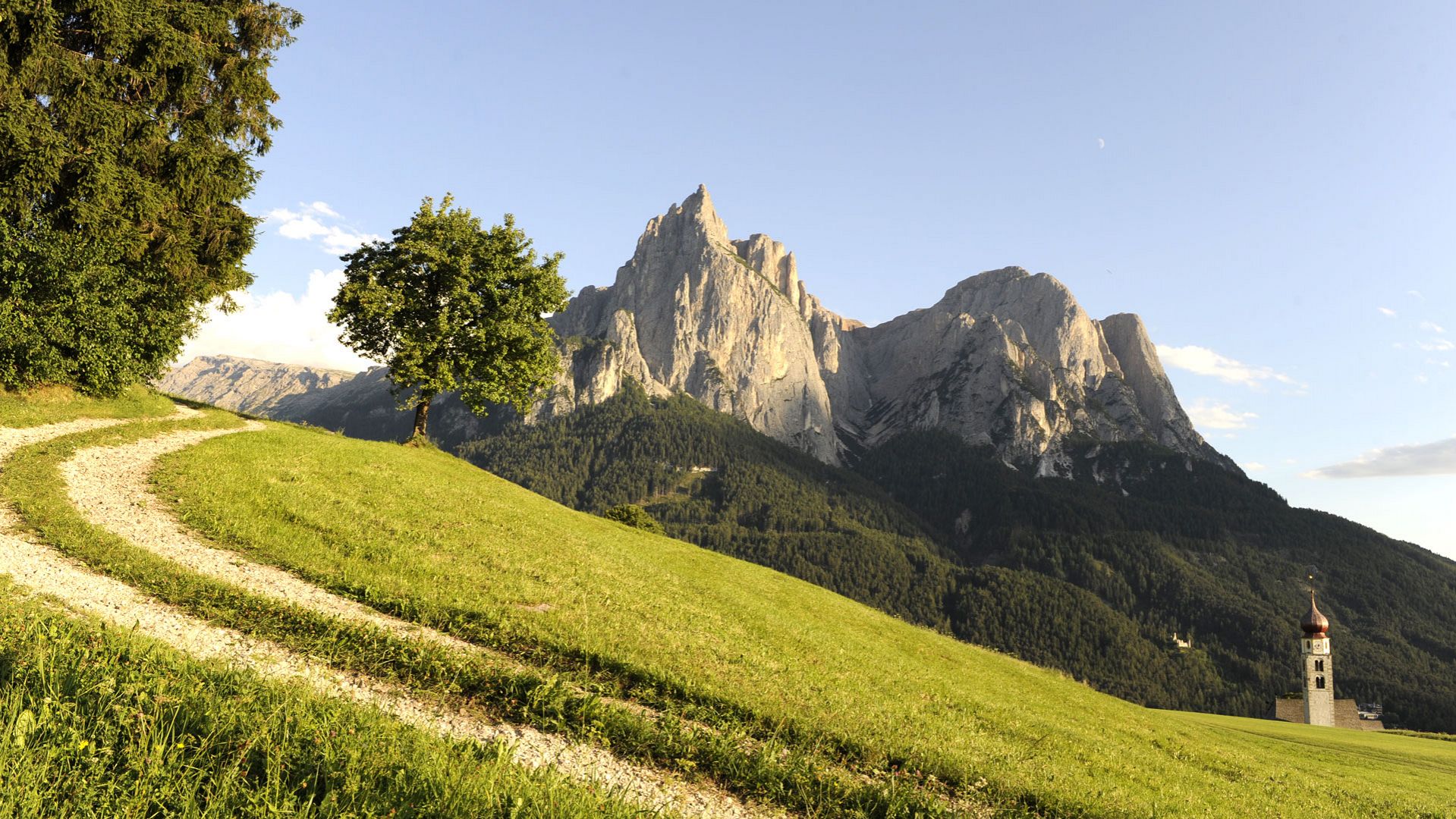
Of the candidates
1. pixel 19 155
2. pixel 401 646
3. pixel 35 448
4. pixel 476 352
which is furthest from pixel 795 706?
pixel 19 155

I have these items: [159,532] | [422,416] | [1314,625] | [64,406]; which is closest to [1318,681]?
[1314,625]

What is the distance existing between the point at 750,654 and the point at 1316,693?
110 meters

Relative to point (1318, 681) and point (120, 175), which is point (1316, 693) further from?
point (120, 175)

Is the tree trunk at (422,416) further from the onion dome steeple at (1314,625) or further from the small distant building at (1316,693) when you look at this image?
the onion dome steeple at (1314,625)

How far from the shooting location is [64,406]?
30469 millimetres

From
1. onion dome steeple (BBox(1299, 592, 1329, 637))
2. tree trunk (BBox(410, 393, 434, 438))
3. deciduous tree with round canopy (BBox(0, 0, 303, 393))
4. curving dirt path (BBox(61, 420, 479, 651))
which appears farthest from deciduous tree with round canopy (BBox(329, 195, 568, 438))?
onion dome steeple (BBox(1299, 592, 1329, 637))

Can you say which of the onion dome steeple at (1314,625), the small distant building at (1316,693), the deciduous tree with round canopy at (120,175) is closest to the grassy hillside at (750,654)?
the deciduous tree with round canopy at (120,175)

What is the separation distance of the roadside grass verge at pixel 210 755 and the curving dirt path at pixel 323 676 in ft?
4.00

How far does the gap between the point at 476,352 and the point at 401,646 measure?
32387 millimetres

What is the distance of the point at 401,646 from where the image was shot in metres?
12.5

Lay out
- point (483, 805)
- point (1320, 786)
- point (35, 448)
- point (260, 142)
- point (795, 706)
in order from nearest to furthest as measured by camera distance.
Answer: point (483, 805) → point (795, 706) → point (1320, 786) → point (35, 448) → point (260, 142)

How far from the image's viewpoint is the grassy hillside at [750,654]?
13195mm

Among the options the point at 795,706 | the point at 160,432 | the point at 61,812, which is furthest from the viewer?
the point at 160,432

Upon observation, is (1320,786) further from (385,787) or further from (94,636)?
(94,636)
